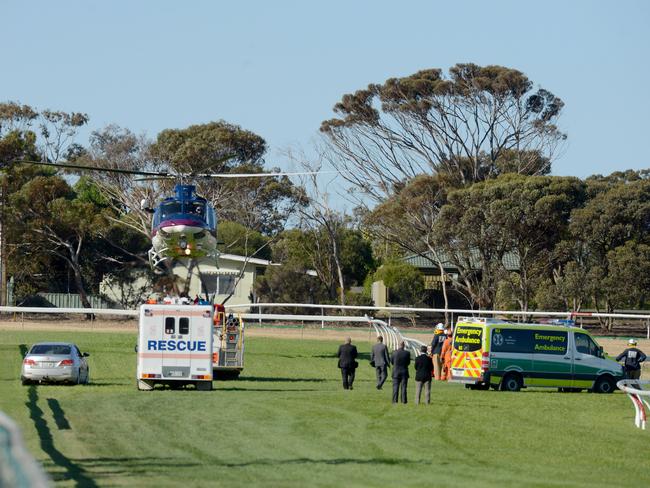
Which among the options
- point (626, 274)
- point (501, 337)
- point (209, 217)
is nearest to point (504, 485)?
point (501, 337)

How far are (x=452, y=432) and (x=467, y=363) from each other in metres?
12.6

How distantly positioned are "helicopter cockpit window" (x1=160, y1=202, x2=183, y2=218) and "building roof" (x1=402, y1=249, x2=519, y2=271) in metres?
35.5

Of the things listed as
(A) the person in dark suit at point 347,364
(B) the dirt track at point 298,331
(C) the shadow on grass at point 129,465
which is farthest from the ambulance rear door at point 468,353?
(B) the dirt track at point 298,331

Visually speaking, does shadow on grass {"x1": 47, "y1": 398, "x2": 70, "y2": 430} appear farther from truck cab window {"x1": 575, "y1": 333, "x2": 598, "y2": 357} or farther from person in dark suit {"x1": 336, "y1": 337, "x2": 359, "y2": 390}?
truck cab window {"x1": 575, "y1": 333, "x2": 598, "y2": 357}

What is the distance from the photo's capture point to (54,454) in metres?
17.1

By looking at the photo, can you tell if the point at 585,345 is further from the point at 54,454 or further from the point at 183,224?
the point at 54,454

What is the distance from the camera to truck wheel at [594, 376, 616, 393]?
113 ft

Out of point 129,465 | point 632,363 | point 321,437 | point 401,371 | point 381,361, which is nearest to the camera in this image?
point 129,465

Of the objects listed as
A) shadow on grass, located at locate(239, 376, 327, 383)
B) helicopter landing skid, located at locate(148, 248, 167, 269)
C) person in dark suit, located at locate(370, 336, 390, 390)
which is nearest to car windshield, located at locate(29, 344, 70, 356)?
helicopter landing skid, located at locate(148, 248, 167, 269)

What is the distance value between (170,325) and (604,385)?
43.0ft

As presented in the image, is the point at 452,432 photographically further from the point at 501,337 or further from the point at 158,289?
the point at 158,289

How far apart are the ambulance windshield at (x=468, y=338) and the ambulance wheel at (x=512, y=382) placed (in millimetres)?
1206

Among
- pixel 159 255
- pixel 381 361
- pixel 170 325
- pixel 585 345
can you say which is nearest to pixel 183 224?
pixel 159 255

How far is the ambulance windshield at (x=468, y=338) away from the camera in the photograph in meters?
33.7
